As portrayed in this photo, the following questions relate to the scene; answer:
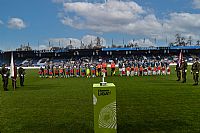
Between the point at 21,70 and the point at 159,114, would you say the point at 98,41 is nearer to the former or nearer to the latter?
the point at 21,70

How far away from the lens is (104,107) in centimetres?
630

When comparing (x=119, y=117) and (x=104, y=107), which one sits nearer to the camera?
(x=104, y=107)

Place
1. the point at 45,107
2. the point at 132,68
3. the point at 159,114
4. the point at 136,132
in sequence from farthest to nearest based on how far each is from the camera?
1. the point at 132,68
2. the point at 45,107
3. the point at 159,114
4. the point at 136,132

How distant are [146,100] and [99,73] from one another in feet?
71.2

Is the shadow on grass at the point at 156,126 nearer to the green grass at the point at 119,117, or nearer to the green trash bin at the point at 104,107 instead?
the green grass at the point at 119,117

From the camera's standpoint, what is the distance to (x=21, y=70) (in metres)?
23.3

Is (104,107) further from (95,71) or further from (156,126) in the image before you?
(95,71)

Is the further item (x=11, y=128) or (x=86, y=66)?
(x=86, y=66)

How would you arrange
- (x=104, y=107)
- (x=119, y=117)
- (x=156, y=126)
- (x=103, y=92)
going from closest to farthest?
(x=103, y=92), (x=104, y=107), (x=156, y=126), (x=119, y=117)

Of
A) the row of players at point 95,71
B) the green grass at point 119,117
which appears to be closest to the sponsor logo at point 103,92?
the green grass at point 119,117

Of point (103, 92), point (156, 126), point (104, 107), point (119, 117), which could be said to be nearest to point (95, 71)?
point (119, 117)

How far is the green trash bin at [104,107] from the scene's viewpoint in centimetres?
619

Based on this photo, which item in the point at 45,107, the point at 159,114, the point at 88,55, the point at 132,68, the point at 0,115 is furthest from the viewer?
the point at 88,55

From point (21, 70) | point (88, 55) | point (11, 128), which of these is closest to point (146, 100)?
point (11, 128)
